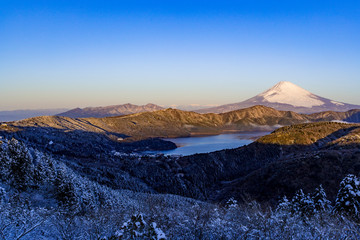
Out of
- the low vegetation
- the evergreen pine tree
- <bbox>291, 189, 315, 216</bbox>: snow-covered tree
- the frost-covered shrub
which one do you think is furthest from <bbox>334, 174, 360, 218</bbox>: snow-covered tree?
the evergreen pine tree

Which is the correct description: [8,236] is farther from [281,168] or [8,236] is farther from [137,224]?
[281,168]

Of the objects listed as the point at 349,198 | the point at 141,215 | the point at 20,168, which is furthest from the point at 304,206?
the point at 20,168

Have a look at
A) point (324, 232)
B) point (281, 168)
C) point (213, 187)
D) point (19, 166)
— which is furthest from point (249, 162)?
point (324, 232)

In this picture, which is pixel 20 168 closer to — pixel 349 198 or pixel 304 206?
pixel 304 206

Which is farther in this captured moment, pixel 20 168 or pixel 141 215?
pixel 20 168

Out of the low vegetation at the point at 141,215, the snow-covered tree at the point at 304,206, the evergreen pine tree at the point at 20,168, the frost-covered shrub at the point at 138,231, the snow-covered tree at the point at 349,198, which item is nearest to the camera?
the frost-covered shrub at the point at 138,231

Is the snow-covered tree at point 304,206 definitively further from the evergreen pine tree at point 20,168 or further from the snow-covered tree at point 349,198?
the evergreen pine tree at point 20,168

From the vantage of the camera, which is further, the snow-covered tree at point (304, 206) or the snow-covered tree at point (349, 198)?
the snow-covered tree at point (304, 206)

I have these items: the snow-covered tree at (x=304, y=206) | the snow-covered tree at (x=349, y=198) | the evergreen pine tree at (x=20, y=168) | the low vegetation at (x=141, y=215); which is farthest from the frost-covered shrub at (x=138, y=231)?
the evergreen pine tree at (x=20, y=168)

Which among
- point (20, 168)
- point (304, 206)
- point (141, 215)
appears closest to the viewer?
point (141, 215)
